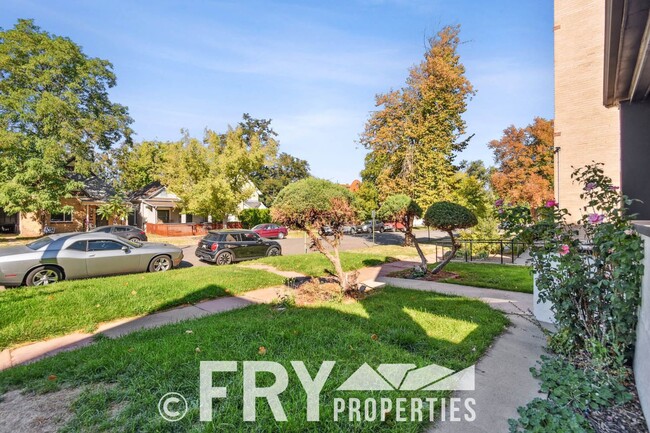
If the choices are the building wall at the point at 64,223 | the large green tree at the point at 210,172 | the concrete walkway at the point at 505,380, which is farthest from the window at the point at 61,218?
the concrete walkway at the point at 505,380

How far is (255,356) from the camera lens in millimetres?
3537

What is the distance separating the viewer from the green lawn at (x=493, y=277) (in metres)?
7.77

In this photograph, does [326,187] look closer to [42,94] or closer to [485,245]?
[485,245]

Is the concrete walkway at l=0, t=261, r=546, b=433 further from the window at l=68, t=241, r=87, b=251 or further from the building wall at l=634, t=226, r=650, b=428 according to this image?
the window at l=68, t=241, r=87, b=251

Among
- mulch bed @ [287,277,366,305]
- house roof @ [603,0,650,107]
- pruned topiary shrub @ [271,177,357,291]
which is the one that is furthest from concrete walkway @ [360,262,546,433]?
house roof @ [603,0,650,107]

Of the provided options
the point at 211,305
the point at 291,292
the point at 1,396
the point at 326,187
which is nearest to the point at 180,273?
the point at 211,305

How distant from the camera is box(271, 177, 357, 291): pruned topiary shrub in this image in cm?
647

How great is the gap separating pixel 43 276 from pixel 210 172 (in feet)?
57.2

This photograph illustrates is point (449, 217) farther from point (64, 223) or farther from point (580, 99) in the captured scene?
point (64, 223)

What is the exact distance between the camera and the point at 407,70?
69.4 ft

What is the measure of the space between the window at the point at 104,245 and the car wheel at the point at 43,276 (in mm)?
903

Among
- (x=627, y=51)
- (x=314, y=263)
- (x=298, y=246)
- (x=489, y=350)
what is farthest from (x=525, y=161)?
(x=489, y=350)

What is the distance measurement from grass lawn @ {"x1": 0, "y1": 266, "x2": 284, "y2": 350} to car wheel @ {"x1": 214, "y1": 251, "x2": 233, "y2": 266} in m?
3.30

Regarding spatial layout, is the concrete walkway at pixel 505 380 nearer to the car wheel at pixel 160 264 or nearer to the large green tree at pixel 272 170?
the car wheel at pixel 160 264
